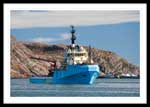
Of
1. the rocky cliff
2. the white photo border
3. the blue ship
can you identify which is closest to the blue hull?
the blue ship

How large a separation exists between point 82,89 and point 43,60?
602 mm

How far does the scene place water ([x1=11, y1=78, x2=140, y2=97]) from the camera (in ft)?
69.7

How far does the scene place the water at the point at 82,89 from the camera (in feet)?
69.7

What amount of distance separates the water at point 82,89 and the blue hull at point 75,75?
79 millimetres

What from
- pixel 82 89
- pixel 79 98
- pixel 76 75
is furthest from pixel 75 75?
pixel 79 98

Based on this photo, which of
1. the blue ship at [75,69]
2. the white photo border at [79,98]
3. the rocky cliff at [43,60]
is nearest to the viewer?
the white photo border at [79,98]

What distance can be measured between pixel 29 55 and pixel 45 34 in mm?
327

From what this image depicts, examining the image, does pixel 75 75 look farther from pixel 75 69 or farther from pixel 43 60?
pixel 43 60

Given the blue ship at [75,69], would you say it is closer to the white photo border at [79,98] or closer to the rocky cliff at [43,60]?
the rocky cliff at [43,60]

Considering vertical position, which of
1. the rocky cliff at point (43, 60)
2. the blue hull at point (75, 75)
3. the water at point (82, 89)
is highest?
the rocky cliff at point (43, 60)

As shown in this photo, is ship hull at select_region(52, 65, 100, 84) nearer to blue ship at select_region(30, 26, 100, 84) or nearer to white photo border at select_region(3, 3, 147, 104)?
blue ship at select_region(30, 26, 100, 84)

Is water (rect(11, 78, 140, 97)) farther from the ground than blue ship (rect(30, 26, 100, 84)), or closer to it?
closer to it

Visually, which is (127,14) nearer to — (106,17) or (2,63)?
(106,17)

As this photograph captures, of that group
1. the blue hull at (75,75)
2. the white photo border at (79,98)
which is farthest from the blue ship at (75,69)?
the white photo border at (79,98)
